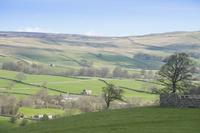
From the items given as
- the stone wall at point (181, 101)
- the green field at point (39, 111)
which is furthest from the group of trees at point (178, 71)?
the green field at point (39, 111)

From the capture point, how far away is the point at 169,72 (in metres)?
63.2

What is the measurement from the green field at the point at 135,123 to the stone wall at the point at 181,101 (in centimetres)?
208

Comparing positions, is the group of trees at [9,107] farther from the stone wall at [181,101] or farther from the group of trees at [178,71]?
the stone wall at [181,101]

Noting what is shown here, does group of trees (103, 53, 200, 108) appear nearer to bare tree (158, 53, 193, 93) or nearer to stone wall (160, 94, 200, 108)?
bare tree (158, 53, 193, 93)

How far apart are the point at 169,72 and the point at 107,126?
32425mm

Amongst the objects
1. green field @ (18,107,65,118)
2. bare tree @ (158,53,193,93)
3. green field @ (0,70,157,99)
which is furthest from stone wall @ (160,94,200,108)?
green field @ (0,70,157,99)

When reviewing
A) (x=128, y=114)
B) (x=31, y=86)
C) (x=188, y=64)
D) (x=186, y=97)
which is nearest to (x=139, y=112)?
(x=128, y=114)

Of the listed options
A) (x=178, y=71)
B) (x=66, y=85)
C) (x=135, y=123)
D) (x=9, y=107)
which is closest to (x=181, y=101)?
(x=135, y=123)

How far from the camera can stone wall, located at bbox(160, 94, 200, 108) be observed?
39.4 m

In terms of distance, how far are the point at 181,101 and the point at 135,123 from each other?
30.2 ft

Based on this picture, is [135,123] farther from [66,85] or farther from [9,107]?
[66,85]

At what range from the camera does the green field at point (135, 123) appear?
1151 inches

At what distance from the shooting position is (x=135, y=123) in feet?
107

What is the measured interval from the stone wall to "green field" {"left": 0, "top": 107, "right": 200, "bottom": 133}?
2079 mm
